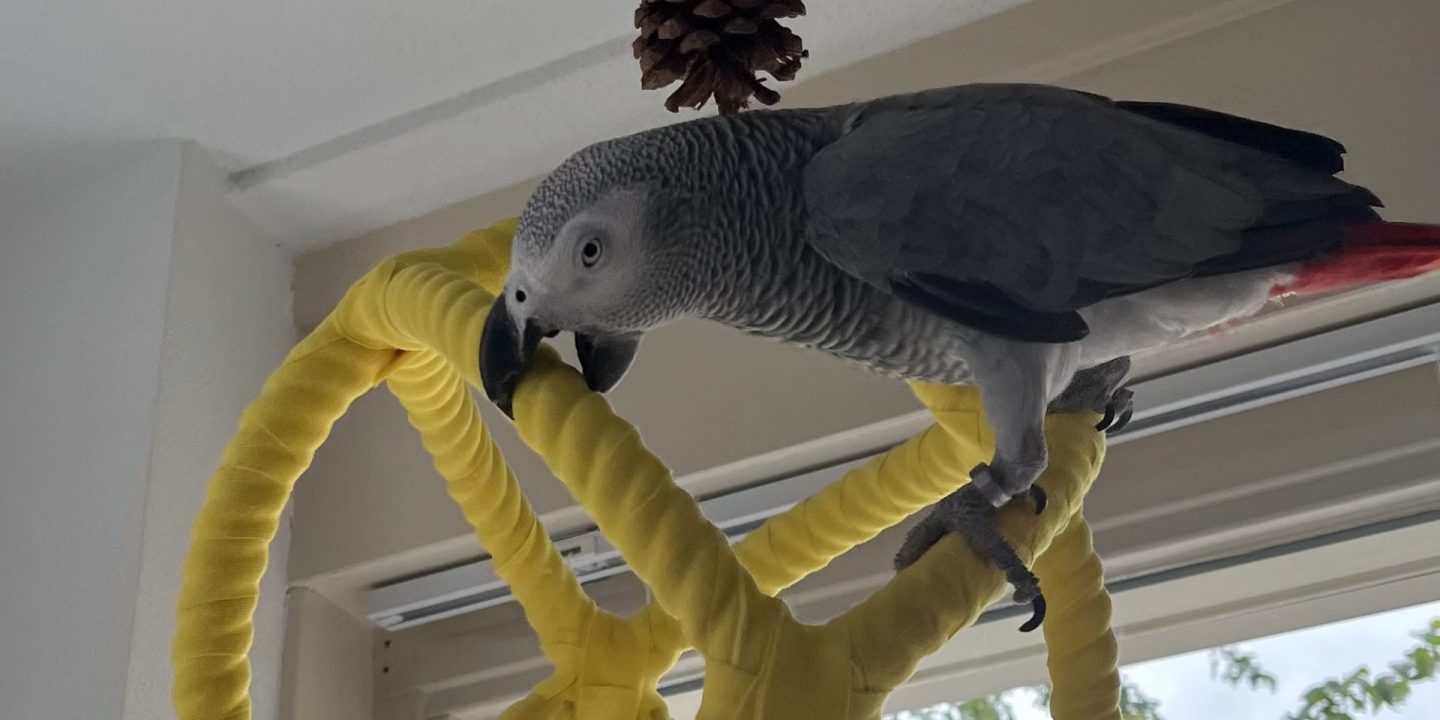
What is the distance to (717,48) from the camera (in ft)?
2.58

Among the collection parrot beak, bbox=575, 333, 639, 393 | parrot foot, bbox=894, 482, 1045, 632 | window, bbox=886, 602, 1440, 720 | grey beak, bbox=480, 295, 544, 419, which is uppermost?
parrot beak, bbox=575, 333, 639, 393

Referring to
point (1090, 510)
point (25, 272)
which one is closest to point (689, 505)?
point (1090, 510)

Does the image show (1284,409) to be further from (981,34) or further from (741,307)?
(741,307)

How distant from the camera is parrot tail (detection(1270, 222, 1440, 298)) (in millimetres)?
686

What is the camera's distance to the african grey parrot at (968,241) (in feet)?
2.26

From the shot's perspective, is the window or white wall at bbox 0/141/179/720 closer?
the window

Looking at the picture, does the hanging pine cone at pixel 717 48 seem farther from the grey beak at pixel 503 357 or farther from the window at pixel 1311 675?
the window at pixel 1311 675

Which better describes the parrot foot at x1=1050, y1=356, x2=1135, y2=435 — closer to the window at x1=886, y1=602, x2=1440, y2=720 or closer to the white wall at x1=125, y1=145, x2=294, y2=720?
the window at x1=886, y1=602, x2=1440, y2=720

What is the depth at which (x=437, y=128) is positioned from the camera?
1.47 m

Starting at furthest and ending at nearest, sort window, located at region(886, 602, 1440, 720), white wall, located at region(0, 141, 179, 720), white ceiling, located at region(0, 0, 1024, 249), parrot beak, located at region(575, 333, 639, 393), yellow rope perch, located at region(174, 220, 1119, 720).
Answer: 1. white ceiling, located at region(0, 0, 1024, 249)
2. white wall, located at region(0, 141, 179, 720)
3. window, located at region(886, 602, 1440, 720)
4. parrot beak, located at region(575, 333, 639, 393)
5. yellow rope perch, located at region(174, 220, 1119, 720)

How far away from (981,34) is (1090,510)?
52cm

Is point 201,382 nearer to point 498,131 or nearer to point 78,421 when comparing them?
point 78,421

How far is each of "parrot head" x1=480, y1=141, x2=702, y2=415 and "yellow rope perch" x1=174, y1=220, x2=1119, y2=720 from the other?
3cm

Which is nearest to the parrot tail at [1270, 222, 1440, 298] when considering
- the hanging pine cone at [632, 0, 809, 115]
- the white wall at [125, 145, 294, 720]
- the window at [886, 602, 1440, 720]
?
the hanging pine cone at [632, 0, 809, 115]
